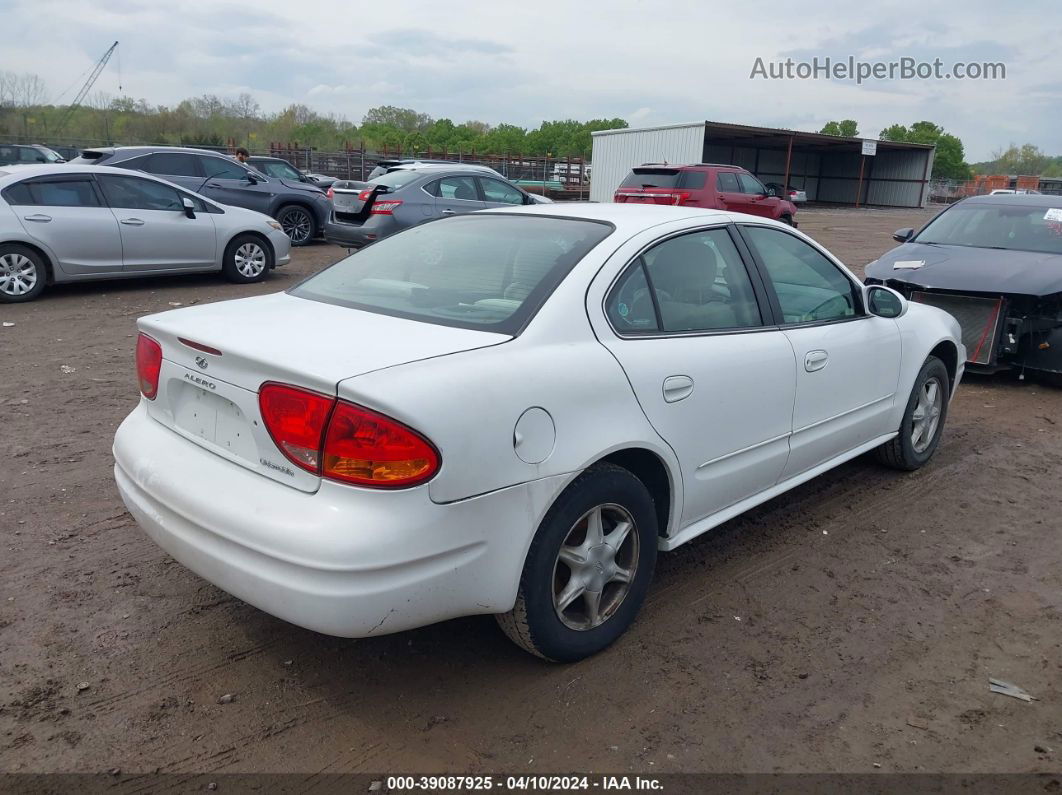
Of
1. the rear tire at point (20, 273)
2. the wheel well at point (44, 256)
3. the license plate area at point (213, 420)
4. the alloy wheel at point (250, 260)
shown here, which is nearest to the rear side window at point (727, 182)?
the alloy wheel at point (250, 260)

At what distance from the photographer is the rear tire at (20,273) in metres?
9.30

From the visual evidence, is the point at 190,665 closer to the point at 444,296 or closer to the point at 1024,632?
the point at 444,296

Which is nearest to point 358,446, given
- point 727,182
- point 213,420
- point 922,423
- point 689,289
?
point 213,420

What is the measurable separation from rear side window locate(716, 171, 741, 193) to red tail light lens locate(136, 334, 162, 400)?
54.1 ft

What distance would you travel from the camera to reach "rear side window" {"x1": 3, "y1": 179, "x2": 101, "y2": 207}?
30.3 feet

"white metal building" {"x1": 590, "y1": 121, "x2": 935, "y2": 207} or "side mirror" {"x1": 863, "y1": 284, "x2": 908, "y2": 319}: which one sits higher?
"white metal building" {"x1": 590, "y1": 121, "x2": 935, "y2": 207}

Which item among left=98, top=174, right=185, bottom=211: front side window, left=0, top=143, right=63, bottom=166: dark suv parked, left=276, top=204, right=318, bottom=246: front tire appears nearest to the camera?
left=98, top=174, right=185, bottom=211: front side window

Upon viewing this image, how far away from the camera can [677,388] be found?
10.6 feet

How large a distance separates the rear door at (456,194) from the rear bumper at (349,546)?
395 inches

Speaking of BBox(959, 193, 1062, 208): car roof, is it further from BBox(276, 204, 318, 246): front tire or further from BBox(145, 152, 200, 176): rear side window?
BBox(145, 152, 200, 176): rear side window

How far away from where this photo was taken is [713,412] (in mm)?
3398

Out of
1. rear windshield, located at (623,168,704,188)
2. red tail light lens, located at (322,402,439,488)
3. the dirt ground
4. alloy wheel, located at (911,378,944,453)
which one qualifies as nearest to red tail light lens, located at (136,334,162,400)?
the dirt ground

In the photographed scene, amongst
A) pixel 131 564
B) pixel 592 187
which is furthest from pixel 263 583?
pixel 592 187

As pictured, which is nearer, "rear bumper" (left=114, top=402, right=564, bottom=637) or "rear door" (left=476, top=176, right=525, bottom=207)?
"rear bumper" (left=114, top=402, right=564, bottom=637)
